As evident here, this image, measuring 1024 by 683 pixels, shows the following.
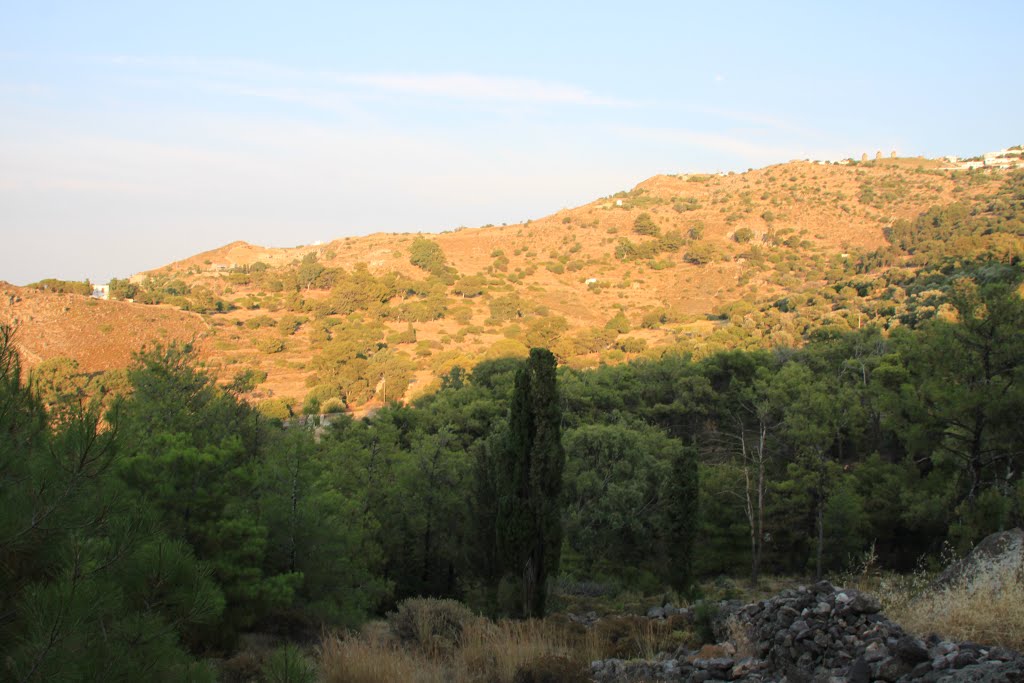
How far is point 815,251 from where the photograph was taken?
8069 centimetres

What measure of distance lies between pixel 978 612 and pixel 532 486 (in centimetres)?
920

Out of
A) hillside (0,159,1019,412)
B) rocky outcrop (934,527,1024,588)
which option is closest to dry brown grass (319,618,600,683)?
rocky outcrop (934,527,1024,588)

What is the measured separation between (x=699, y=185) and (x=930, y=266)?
69289mm

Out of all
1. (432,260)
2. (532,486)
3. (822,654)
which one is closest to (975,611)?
(822,654)

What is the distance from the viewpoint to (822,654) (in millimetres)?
8422

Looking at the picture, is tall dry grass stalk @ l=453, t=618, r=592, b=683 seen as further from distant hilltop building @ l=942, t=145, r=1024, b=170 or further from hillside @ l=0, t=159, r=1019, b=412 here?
distant hilltop building @ l=942, t=145, r=1024, b=170

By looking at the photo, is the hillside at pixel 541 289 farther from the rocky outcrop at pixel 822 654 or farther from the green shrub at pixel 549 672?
the green shrub at pixel 549 672

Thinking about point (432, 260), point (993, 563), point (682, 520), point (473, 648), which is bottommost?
point (682, 520)

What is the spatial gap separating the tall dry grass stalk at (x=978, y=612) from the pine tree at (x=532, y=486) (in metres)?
7.22

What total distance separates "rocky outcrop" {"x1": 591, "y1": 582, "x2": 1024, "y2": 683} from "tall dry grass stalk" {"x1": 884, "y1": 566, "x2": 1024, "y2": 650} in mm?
608

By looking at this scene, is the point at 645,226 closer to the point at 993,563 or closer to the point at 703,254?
the point at 703,254

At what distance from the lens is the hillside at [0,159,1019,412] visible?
2009 inches

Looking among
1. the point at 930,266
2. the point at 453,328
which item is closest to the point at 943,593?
the point at 930,266

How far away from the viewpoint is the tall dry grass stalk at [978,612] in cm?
777
